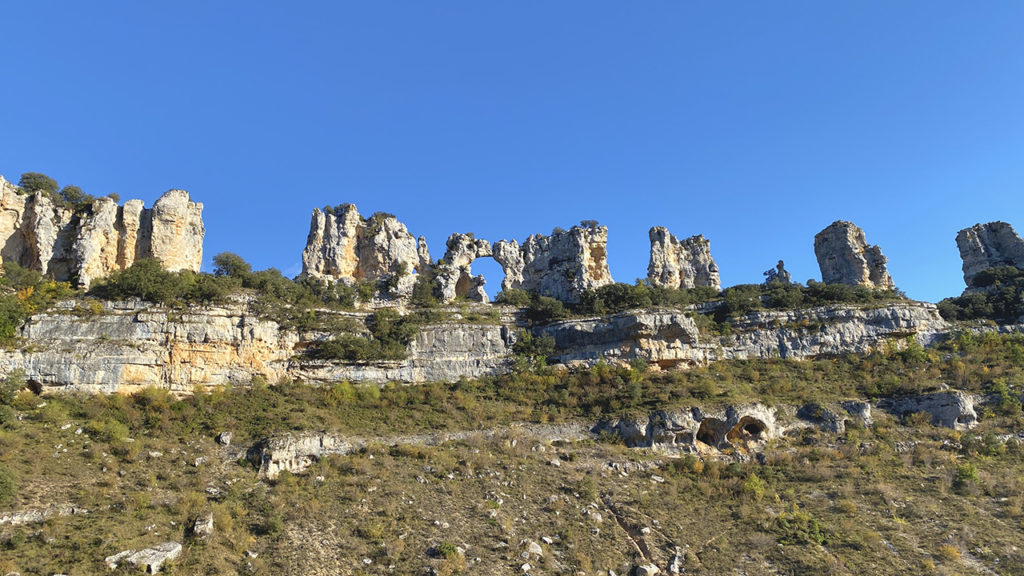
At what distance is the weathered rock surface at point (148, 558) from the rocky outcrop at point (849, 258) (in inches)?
2369

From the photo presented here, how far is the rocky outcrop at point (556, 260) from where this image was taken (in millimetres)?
57781

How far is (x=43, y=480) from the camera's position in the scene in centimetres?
2570

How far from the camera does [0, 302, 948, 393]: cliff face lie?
3662 centimetres

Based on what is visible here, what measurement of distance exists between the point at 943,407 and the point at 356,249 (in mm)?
46779

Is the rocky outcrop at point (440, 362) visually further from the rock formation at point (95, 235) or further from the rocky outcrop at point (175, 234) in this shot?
the rock formation at point (95, 235)

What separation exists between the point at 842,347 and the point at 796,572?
91.7 ft

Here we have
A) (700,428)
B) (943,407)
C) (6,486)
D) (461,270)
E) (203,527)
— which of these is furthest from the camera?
(461,270)

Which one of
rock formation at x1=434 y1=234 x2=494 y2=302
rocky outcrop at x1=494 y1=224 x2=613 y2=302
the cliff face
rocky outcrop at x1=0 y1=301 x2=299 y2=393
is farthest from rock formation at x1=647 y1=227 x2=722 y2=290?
rocky outcrop at x1=0 y1=301 x2=299 y2=393

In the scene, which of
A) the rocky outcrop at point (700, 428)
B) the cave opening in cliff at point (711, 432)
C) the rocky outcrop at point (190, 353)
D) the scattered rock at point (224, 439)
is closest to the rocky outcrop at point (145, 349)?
the rocky outcrop at point (190, 353)

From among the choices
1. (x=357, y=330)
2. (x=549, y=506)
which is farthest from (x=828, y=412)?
(x=357, y=330)

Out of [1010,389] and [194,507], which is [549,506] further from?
[1010,389]

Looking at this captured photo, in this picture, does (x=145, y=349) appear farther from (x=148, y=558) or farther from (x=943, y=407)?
(x=943, y=407)

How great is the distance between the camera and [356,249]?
56906 mm

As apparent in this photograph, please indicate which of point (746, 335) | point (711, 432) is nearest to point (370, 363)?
point (711, 432)
